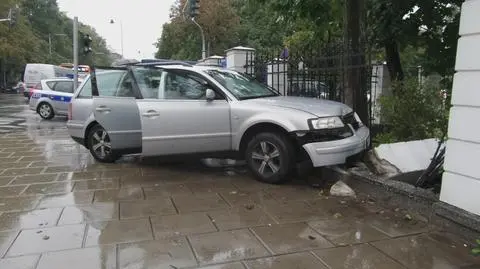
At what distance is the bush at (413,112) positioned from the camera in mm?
6821

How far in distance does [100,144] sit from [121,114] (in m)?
0.84

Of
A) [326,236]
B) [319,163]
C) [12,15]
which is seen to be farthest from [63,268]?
[12,15]

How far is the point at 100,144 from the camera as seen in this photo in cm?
815

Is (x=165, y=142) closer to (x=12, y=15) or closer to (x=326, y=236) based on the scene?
(x=326, y=236)

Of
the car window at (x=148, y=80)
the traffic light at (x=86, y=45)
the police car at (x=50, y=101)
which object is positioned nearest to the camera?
the car window at (x=148, y=80)

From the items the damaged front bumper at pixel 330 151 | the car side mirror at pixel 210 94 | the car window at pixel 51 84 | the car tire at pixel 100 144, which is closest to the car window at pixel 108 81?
the car tire at pixel 100 144

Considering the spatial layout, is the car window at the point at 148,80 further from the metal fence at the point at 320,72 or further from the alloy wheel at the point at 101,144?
the metal fence at the point at 320,72

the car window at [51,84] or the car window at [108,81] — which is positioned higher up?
the car window at [108,81]

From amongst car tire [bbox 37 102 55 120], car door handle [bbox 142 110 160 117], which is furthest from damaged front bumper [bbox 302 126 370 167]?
car tire [bbox 37 102 55 120]

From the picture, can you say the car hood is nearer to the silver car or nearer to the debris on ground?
the silver car

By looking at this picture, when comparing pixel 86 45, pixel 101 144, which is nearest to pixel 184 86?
pixel 101 144

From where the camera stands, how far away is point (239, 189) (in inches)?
245

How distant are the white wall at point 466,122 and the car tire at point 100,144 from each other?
548 cm

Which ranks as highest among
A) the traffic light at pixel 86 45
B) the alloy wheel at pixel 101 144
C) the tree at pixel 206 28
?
the tree at pixel 206 28
